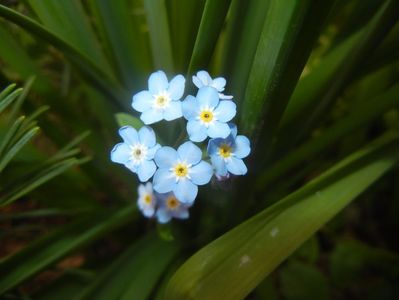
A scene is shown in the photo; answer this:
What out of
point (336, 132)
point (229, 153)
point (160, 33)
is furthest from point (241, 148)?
point (336, 132)

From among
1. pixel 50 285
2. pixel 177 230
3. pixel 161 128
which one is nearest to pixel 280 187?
pixel 177 230

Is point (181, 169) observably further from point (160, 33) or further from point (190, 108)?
point (160, 33)

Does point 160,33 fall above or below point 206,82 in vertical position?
above

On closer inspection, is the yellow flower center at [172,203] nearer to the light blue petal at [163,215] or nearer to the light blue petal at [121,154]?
the light blue petal at [163,215]

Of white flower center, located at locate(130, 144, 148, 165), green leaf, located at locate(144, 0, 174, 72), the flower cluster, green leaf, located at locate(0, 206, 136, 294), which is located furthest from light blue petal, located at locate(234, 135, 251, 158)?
green leaf, located at locate(0, 206, 136, 294)

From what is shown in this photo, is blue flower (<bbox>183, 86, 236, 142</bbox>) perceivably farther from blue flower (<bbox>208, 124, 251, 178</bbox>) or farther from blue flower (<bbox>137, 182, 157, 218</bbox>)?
blue flower (<bbox>137, 182, 157, 218</bbox>)

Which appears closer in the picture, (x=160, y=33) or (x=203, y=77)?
(x=203, y=77)

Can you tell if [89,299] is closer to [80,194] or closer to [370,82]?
[80,194]
